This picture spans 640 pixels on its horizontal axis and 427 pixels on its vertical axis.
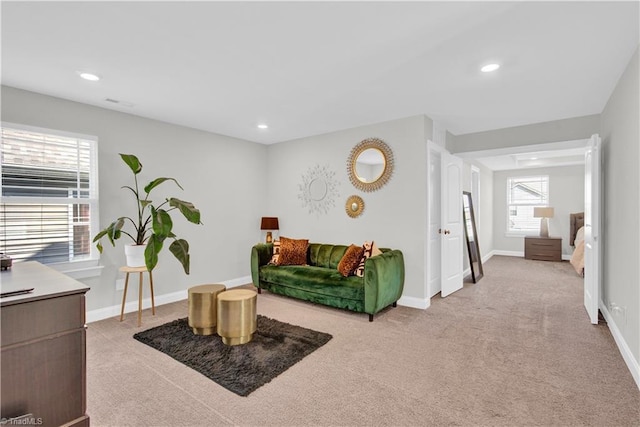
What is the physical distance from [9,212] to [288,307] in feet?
9.95

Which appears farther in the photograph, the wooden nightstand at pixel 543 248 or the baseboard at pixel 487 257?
the baseboard at pixel 487 257

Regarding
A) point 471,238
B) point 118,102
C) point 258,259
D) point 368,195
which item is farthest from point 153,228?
point 471,238

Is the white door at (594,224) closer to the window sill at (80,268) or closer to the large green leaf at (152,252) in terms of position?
the large green leaf at (152,252)

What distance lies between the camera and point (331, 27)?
6.89 feet

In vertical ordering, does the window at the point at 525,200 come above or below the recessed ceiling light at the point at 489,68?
below

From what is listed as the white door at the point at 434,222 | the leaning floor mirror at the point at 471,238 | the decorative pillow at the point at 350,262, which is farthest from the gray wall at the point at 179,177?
the leaning floor mirror at the point at 471,238

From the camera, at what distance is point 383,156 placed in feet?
14.1

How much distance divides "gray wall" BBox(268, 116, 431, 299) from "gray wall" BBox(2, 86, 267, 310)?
0.49 metres

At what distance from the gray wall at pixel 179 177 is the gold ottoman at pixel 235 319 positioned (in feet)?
5.69

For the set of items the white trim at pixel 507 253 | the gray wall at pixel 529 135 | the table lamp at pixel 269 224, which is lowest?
the white trim at pixel 507 253

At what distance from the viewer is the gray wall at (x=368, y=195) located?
4.03 meters

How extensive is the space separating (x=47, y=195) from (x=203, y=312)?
6.68ft

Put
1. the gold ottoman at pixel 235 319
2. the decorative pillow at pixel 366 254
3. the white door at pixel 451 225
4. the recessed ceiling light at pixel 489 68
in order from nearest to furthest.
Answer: the recessed ceiling light at pixel 489 68 < the gold ottoman at pixel 235 319 < the decorative pillow at pixel 366 254 < the white door at pixel 451 225

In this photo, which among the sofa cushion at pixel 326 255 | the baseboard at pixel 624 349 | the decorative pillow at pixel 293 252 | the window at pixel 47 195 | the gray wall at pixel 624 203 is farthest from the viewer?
the decorative pillow at pixel 293 252
